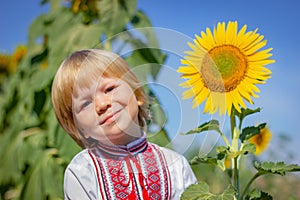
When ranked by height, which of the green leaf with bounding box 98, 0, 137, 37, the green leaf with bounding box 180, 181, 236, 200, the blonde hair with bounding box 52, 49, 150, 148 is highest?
the green leaf with bounding box 98, 0, 137, 37

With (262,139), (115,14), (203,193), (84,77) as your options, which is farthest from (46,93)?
(203,193)

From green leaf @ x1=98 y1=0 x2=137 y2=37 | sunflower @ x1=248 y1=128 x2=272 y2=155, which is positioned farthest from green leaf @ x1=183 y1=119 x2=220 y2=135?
sunflower @ x1=248 y1=128 x2=272 y2=155

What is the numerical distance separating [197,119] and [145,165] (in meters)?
0.13

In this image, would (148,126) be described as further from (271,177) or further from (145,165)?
(271,177)

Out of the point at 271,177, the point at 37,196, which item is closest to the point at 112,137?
the point at 37,196

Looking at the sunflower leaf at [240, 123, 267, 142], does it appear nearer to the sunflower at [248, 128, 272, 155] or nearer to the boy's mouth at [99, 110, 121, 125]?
the boy's mouth at [99, 110, 121, 125]

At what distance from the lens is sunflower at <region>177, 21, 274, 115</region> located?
866 mm

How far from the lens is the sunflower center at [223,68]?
860 mm

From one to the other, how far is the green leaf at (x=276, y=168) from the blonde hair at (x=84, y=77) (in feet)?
0.64

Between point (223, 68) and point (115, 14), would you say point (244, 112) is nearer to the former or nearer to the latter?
point (223, 68)

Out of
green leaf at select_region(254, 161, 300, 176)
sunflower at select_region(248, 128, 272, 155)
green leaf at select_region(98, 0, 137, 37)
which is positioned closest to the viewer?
green leaf at select_region(254, 161, 300, 176)

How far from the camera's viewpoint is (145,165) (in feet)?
3.08

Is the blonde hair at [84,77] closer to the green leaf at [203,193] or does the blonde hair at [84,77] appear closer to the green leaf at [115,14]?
the green leaf at [203,193]

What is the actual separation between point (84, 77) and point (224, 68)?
221 mm
